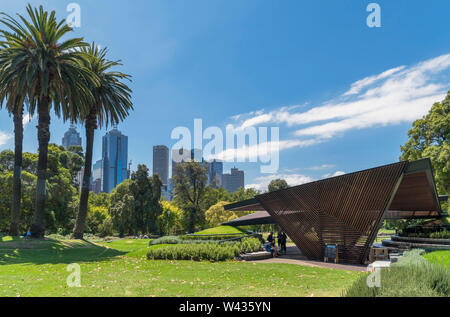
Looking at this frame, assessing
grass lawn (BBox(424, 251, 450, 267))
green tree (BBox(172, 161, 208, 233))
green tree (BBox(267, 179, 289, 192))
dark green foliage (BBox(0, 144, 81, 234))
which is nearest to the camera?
grass lawn (BBox(424, 251, 450, 267))

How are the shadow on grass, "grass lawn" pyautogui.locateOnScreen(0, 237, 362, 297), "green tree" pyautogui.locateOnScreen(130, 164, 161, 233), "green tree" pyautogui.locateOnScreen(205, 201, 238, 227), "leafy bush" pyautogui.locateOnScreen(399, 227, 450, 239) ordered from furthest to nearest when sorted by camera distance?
"green tree" pyautogui.locateOnScreen(130, 164, 161, 233) < "green tree" pyautogui.locateOnScreen(205, 201, 238, 227) < the shadow on grass < "leafy bush" pyautogui.locateOnScreen(399, 227, 450, 239) < "grass lawn" pyautogui.locateOnScreen(0, 237, 362, 297)

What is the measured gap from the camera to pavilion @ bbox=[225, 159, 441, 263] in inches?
506

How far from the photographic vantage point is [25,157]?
40688 mm

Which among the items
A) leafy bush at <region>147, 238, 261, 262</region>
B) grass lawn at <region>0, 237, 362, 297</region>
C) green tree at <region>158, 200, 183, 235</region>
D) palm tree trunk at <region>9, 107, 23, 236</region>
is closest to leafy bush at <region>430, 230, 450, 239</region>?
grass lawn at <region>0, 237, 362, 297</region>

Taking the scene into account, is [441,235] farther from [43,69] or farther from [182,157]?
[182,157]

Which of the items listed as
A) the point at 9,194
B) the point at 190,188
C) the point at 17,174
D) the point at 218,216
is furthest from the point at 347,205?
the point at 190,188

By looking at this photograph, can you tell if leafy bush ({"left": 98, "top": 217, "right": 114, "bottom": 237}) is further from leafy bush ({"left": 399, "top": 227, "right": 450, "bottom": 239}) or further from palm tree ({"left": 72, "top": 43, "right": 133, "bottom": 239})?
leafy bush ({"left": 399, "top": 227, "right": 450, "bottom": 239})

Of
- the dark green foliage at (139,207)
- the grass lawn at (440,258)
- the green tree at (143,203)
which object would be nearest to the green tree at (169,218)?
the dark green foliage at (139,207)

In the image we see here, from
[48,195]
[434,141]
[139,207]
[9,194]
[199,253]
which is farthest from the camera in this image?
[139,207]

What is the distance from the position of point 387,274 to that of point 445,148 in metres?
25.1

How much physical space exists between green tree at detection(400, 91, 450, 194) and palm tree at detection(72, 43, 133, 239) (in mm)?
28869

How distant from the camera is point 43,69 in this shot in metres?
19.9

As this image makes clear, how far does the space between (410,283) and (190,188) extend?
49003 millimetres
